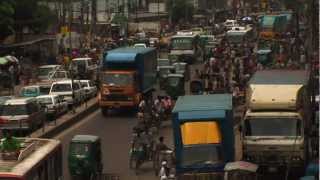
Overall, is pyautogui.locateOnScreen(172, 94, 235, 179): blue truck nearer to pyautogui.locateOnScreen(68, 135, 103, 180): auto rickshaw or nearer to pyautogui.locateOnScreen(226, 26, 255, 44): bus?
pyautogui.locateOnScreen(68, 135, 103, 180): auto rickshaw

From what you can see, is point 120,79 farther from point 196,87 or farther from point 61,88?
point 196,87

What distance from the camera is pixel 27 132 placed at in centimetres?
3262

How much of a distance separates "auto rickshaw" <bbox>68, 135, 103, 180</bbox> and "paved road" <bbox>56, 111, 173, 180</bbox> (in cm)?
101

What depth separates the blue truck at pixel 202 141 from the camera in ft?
71.7

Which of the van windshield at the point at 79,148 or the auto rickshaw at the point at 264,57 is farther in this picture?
the auto rickshaw at the point at 264,57

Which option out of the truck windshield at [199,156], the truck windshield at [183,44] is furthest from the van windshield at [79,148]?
the truck windshield at [183,44]

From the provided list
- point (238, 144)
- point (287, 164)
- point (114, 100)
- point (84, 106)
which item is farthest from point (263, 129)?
point (84, 106)

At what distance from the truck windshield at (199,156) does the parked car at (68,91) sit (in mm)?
18549

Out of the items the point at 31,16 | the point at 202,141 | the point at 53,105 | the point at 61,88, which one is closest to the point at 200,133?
the point at 202,141

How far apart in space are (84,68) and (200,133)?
31.3 metres

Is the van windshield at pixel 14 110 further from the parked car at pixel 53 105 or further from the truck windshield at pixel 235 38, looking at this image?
the truck windshield at pixel 235 38

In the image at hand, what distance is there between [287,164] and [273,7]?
113 m

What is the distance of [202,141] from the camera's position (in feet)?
72.3

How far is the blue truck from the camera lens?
21.8 metres
